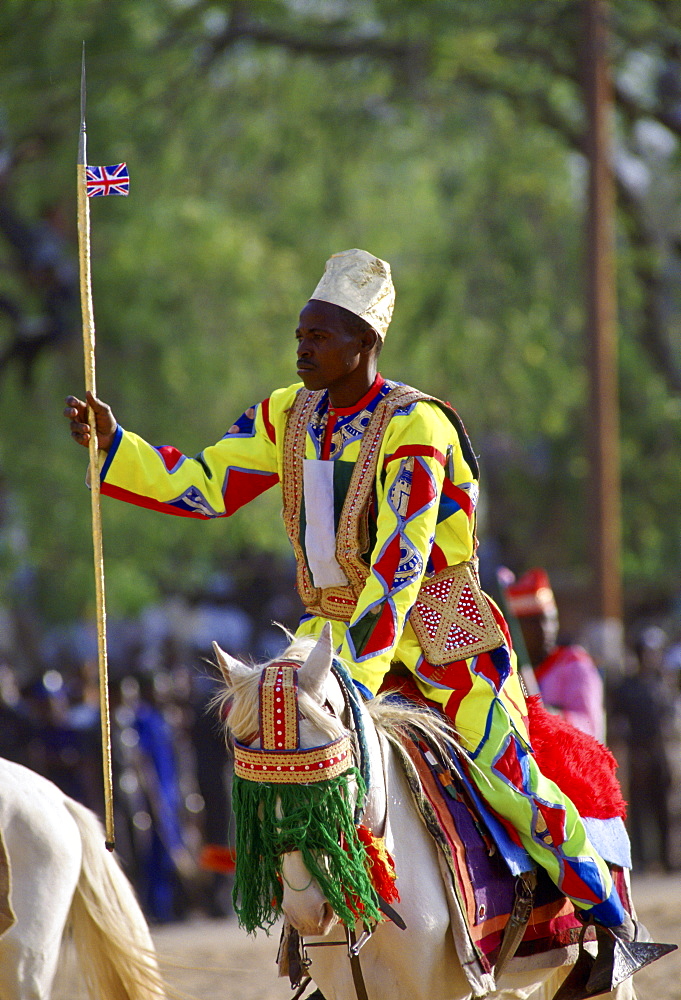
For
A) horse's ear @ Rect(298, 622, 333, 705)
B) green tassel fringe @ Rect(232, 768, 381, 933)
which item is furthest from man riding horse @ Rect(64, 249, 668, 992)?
green tassel fringe @ Rect(232, 768, 381, 933)

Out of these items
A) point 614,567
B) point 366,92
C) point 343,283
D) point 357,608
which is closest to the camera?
point 357,608

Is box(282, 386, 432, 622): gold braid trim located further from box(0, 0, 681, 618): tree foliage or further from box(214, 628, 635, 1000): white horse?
box(0, 0, 681, 618): tree foliage

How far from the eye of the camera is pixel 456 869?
12.0 feet

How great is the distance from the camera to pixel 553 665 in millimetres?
6680

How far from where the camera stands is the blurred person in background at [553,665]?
6.44 metres

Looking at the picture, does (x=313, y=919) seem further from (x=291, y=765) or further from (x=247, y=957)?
(x=247, y=957)

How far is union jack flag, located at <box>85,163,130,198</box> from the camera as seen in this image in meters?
3.92

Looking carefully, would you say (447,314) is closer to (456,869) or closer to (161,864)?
(161,864)

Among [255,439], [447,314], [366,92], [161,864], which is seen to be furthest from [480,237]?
[255,439]

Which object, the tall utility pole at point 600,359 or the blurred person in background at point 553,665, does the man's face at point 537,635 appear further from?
the tall utility pole at point 600,359

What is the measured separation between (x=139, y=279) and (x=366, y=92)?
4.19m

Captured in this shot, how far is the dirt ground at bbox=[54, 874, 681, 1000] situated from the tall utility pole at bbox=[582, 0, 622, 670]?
2.87 metres

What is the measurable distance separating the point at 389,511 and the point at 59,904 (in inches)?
72.4

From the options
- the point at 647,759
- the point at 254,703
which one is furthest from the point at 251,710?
the point at 647,759
